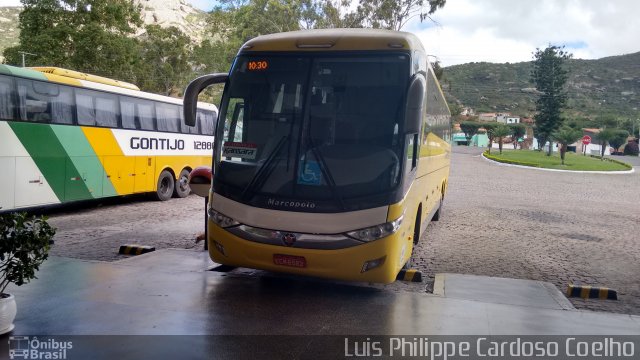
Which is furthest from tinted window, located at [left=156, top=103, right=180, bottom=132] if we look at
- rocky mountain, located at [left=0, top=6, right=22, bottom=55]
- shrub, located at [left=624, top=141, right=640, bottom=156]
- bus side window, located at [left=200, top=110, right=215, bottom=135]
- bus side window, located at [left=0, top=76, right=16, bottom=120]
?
rocky mountain, located at [left=0, top=6, right=22, bottom=55]

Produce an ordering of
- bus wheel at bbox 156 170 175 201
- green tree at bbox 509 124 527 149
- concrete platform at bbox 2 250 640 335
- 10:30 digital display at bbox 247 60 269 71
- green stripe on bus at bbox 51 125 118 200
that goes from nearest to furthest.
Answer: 1. concrete platform at bbox 2 250 640 335
2. 10:30 digital display at bbox 247 60 269 71
3. green stripe on bus at bbox 51 125 118 200
4. bus wheel at bbox 156 170 175 201
5. green tree at bbox 509 124 527 149

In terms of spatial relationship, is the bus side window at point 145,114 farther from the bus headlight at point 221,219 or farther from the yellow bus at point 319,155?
the bus headlight at point 221,219

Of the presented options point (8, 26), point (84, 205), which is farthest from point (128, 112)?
point (8, 26)

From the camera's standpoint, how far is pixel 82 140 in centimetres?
1240

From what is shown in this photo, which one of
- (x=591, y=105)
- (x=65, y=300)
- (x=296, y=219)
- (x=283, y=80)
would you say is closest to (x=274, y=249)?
(x=296, y=219)

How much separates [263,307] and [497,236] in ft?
23.1

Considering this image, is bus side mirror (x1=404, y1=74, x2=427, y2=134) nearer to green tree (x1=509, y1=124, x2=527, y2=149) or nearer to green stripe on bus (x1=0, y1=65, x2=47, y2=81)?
green stripe on bus (x1=0, y1=65, x2=47, y2=81)

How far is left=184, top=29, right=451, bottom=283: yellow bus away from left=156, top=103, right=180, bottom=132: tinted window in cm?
941

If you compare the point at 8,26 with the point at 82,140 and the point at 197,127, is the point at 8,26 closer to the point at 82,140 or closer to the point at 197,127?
the point at 197,127

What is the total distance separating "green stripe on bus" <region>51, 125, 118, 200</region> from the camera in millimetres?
11936

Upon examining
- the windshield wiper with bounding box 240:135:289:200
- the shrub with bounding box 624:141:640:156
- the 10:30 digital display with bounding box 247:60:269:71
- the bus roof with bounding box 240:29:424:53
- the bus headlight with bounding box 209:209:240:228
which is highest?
the bus roof with bounding box 240:29:424:53

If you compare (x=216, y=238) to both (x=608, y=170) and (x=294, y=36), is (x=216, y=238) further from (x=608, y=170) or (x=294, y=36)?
(x=608, y=170)

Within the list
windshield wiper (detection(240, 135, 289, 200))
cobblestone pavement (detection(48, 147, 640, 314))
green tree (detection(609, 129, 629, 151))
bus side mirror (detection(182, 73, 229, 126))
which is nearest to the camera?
windshield wiper (detection(240, 135, 289, 200))

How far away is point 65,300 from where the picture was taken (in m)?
5.76
